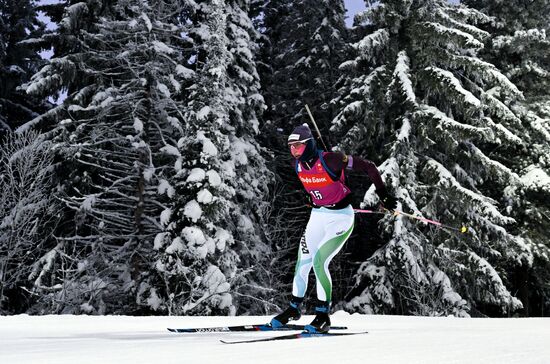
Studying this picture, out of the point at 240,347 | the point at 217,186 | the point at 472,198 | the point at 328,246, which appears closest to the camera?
the point at 240,347

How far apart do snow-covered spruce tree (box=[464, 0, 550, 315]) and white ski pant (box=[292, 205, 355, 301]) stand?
15565mm

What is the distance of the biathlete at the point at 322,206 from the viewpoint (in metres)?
6.23

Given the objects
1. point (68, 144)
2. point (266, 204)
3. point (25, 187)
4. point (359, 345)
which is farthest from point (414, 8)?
point (359, 345)

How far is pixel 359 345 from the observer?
4.73 meters

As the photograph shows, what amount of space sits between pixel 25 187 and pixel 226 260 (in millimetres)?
8445

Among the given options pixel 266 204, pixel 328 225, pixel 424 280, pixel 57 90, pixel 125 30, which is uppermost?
pixel 125 30

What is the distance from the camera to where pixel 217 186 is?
55.7ft

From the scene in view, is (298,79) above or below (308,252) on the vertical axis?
above

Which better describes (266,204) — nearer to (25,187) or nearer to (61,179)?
(61,179)

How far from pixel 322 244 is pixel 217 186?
10851mm

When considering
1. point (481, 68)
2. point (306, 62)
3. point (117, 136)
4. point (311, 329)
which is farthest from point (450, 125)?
point (311, 329)

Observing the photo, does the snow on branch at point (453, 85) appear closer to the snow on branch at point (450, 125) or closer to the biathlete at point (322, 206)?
the snow on branch at point (450, 125)

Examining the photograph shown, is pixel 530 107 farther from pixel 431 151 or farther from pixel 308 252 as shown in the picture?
pixel 308 252

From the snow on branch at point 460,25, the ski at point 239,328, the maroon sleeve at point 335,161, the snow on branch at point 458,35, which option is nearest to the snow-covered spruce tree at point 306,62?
the snow on branch at point 460,25
